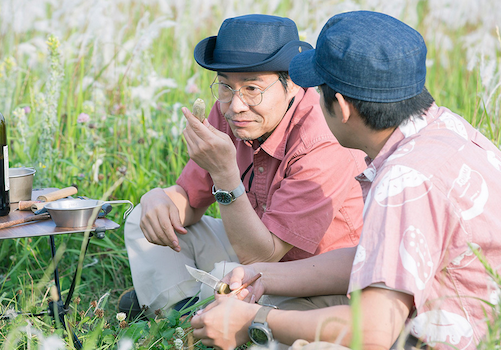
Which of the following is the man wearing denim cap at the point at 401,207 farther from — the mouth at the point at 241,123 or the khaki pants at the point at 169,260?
→ the khaki pants at the point at 169,260

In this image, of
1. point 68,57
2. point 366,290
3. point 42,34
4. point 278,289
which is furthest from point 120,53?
point 366,290

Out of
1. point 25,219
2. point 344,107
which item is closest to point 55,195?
point 25,219

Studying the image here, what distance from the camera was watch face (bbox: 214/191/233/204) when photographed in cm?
254

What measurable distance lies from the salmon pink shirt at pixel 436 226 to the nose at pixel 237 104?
952mm

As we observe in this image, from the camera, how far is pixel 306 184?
8.38ft

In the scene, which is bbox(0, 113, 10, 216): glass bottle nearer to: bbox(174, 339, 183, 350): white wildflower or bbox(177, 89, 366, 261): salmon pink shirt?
bbox(174, 339, 183, 350): white wildflower

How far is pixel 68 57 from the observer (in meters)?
4.84

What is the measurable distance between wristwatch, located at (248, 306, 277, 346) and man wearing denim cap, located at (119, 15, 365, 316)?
0.68 m

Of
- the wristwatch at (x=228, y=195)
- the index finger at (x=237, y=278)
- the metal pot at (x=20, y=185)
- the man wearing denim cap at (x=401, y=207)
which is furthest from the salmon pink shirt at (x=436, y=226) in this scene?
the metal pot at (x=20, y=185)

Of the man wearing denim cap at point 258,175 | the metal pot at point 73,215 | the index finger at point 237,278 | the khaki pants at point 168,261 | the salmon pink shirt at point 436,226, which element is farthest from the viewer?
the khaki pants at point 168,261

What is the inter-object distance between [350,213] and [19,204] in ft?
5.06

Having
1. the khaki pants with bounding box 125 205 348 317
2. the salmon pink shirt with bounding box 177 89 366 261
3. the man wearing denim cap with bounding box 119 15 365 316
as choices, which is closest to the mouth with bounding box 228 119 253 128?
the man wearing denim cap with bounding box 119 15 365 316

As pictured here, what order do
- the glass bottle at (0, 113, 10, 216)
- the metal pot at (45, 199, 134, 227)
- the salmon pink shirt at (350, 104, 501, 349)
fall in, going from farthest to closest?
the glass bottle at (0, 113, 10, 216), the metal pot at (45, 199, 134, 227), the salmon pink shirt at (350, 104, 501, 349)

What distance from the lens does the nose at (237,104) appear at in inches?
105
